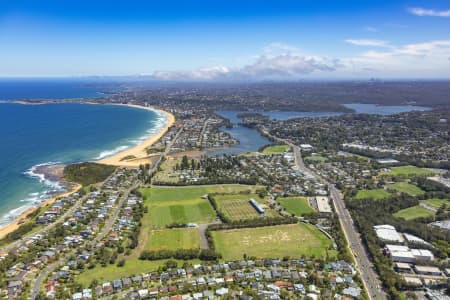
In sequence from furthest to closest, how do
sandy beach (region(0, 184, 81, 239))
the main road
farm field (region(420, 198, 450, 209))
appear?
farm field (region(420, 198, 450, 209))
sandy beach (region(0, 184, 81, 239))
the main road

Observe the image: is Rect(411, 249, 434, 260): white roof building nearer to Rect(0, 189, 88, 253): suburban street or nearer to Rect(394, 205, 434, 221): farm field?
Rect(394, 205, 434, 221): farm field

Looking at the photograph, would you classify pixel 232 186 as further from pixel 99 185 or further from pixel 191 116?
pixel 191 116

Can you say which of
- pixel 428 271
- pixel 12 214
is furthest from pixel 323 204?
pixel 12 214

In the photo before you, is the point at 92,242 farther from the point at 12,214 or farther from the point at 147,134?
the point at 147,134

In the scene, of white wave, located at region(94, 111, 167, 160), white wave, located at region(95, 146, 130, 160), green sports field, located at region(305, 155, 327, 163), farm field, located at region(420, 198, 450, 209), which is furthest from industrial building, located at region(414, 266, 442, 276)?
white wave, located at region(95, 146, 130, 160)

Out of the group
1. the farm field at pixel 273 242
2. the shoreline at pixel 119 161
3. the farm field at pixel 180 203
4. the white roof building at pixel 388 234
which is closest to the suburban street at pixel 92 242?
the farm field at pixel 180 203

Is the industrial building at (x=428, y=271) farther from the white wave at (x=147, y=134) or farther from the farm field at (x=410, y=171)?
the white wave at (x=147, y=134)
